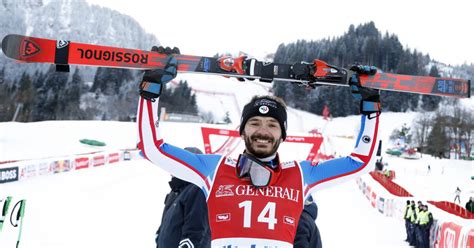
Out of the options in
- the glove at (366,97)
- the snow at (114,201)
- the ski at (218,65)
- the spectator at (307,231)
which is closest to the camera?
the spectator at (307,231)

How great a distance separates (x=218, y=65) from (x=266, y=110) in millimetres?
1062

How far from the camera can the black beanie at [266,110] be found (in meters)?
2.71

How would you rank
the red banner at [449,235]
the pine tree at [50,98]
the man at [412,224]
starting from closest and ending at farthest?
1. the red banner at [449,235]
2. the man at [412,224]
3. the pine tree at [50,98]

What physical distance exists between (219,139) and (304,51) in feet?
246

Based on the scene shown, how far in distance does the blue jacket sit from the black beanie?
683 mm

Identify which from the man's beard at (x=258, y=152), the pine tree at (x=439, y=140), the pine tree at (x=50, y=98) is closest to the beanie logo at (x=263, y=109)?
the man's beard at (x=258, y=152)

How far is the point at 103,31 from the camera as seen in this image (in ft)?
433

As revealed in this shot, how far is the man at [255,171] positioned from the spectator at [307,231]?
0.14 metres

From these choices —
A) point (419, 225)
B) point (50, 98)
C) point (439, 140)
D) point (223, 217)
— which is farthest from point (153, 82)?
point (439, 140)

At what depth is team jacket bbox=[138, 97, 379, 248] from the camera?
2.49 m

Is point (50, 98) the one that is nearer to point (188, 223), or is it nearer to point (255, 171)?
point (188, 223)

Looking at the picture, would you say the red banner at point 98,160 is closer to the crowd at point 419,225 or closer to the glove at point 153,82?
the crowd at point 419,225

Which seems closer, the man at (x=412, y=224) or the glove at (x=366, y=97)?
the glove at (x=366, y=97)

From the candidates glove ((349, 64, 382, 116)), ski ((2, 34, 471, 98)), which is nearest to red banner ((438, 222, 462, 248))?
ski ((2, 34, 471, 98))
